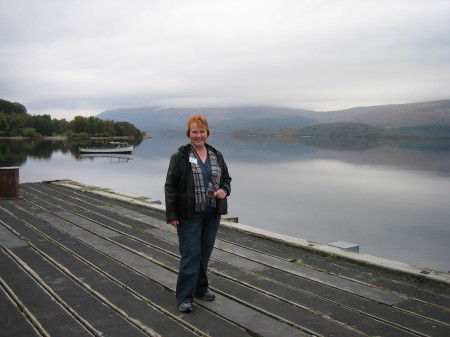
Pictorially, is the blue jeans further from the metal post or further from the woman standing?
the metal post

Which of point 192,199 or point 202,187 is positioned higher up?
point 202,187

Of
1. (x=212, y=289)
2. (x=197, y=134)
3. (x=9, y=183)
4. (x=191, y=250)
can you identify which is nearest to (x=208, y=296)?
(x=212, y=289)

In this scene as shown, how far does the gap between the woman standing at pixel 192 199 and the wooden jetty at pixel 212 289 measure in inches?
12.3

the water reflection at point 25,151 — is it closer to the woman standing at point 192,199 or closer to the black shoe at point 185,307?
the woman standing at point 192,199

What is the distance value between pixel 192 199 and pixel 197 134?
625 millimetres

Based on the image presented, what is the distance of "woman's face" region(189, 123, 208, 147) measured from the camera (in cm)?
408

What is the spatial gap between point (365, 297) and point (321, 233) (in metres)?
13.7

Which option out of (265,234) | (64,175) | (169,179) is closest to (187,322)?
(169,179)

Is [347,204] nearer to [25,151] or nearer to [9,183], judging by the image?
[9,183]

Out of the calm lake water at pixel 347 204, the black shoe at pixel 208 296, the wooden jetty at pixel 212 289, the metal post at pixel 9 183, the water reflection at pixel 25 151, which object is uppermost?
the metal post at pixel 9 183

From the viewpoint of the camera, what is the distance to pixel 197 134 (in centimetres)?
408

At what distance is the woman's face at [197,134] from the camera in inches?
161

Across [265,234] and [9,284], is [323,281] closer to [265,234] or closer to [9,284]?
[265,234]

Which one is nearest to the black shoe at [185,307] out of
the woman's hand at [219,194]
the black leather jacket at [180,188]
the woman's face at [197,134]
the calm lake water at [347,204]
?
the black leather jacket at [180,188]
